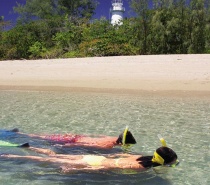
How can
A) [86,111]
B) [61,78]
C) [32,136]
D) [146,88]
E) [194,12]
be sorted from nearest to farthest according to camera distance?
[32,136] < [86,111] < [146,88] < [61,78] < [194,12]

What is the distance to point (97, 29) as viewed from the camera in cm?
2223

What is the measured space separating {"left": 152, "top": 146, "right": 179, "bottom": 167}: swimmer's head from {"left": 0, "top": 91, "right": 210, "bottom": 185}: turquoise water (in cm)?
11

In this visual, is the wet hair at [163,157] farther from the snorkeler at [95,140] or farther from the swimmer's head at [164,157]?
the snorkeler at [95,140]

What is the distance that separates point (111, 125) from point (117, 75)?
276 inches

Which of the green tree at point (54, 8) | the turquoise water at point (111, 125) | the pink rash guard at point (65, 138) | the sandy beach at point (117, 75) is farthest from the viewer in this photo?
the green tree at point (54, 8)

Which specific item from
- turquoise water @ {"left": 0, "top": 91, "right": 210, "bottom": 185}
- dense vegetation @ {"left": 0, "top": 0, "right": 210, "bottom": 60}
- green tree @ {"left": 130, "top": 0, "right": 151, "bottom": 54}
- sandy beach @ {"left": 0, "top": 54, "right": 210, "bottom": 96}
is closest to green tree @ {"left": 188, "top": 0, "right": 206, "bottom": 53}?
dense vegetation @ {"left": 0, "top": 0, "right": 210, "bottom": 60}

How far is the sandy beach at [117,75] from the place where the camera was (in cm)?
1145

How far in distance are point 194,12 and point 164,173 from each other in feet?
60.0

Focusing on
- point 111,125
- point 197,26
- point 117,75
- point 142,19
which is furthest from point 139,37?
point 111,125

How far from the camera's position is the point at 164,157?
3.76 metres

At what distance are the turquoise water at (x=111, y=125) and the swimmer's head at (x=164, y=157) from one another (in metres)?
0.11

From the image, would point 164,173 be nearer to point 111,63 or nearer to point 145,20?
point 111,63

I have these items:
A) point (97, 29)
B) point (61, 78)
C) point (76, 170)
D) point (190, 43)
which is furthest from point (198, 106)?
point (97, 29)

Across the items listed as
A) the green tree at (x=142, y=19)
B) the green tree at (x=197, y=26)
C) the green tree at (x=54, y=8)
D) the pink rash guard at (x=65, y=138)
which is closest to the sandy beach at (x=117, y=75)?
the green tree at (x=142, y=19)
